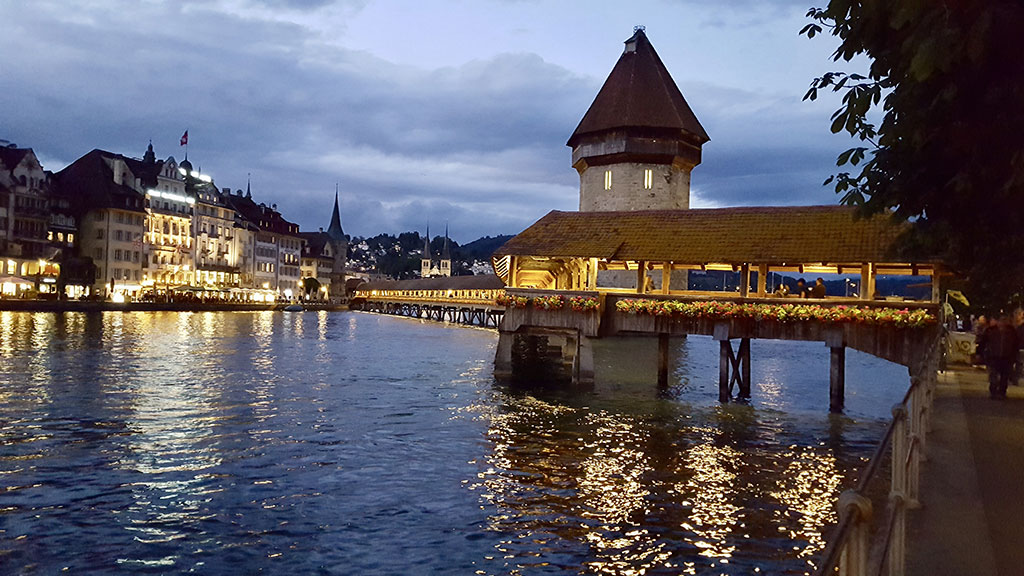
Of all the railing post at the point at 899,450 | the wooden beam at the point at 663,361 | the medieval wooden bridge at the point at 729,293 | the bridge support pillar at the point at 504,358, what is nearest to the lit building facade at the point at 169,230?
the bridge support pillar at the point at 504,358

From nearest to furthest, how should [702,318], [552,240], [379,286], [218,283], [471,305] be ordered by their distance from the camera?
[702,318] < [552,240] < [471,305] < [218,283] < [379,286]

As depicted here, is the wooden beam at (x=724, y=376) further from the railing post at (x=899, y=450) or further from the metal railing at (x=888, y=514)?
the railing post at (x=899, y=450)

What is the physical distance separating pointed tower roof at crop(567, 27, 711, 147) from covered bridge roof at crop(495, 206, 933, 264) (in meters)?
30.5

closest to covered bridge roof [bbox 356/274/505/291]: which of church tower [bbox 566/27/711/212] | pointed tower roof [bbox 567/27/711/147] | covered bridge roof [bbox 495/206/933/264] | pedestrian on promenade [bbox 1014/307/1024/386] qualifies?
church tower [bbox 566/27/711/212]

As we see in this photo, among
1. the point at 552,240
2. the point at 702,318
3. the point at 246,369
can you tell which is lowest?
the point at 246,369

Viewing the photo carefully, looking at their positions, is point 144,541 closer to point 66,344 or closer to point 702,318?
point 702,318

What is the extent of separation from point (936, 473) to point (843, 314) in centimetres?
1456

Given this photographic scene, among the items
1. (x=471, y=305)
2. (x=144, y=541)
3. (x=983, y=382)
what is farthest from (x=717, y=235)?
(x=471, y=305)

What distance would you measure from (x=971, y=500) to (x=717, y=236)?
1841cm

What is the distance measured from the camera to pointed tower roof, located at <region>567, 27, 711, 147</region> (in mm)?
58219

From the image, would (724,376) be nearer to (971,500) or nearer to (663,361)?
(663,361)

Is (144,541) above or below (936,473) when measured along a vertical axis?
below

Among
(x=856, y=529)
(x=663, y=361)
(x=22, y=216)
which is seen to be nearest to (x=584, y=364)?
(x=663, y=361)

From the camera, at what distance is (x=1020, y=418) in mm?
13719
